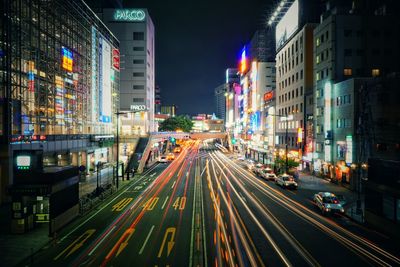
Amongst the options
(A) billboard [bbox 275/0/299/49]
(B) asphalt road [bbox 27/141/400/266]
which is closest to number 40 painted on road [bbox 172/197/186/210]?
(B) asphalt road [bbox 27/141/400/266]

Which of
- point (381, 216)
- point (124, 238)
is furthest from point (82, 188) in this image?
point (381, 216)

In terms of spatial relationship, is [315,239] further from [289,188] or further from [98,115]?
[98,115]

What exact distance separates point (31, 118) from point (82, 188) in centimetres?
1062

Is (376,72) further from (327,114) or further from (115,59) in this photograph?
(115,59)

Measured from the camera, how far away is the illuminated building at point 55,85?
33.2 meters

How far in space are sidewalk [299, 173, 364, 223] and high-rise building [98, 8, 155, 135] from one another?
2328 inches

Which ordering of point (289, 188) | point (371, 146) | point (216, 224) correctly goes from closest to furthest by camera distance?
1. point (216, 224)
2. point (371, 146)
3. point (289, 188)

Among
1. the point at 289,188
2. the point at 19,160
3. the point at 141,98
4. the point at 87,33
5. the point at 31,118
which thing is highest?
the point at 87,33

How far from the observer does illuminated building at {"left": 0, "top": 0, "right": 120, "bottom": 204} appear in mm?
33250

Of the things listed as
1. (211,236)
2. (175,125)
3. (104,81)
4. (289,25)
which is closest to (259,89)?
(289,25)

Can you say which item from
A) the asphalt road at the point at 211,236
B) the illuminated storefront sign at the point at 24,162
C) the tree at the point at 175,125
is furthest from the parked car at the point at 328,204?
the tree at the point at 175,125

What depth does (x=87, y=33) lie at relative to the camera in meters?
58.1

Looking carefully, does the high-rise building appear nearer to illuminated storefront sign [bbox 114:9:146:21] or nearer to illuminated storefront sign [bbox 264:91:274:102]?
→ illuminated storefront sign [bbox 114:9:146:21]

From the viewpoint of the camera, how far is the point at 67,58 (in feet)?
161
